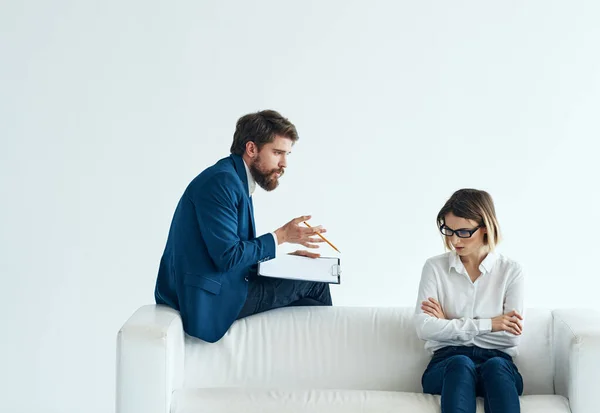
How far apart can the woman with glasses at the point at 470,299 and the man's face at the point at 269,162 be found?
684 millimetres

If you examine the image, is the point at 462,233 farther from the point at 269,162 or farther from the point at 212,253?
the point at 212,253

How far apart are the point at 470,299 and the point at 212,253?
3.21 feet

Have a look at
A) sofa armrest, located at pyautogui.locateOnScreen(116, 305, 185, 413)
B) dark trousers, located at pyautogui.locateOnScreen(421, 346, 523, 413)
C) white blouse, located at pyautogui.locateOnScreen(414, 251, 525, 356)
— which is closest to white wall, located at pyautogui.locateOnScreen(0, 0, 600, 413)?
white blouse, located at pyautogui.locateOnScreen(414, 251, 525, 356)

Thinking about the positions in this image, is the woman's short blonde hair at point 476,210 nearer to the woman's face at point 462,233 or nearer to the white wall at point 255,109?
the woman's face at point 462,233

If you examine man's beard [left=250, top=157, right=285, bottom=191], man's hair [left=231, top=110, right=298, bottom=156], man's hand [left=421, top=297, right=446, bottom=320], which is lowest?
man's hand [left=421, top=297, right=446, bottom=320]

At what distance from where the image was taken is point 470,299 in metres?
3.36

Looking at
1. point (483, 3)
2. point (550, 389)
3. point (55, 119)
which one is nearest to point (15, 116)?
point (55, 119)

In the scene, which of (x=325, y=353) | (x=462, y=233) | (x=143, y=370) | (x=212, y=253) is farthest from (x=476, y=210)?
(x=143, y=370)

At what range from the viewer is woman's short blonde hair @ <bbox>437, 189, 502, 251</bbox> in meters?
3.30

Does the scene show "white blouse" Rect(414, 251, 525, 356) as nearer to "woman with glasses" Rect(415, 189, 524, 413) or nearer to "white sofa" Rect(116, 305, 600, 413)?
"woman with glasses" Rect(415, 189, 524, 413)

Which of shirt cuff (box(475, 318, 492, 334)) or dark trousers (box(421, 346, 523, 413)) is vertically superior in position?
shirt cuff (box(475, 318, 492, 334))

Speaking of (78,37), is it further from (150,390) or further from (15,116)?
(150,390)

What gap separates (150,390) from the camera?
10.2ft

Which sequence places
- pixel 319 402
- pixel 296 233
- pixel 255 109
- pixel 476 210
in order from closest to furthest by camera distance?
1. pixel 319 402
2. pixel 476 210
3. pixel 296 233
4. pixel 255 109
